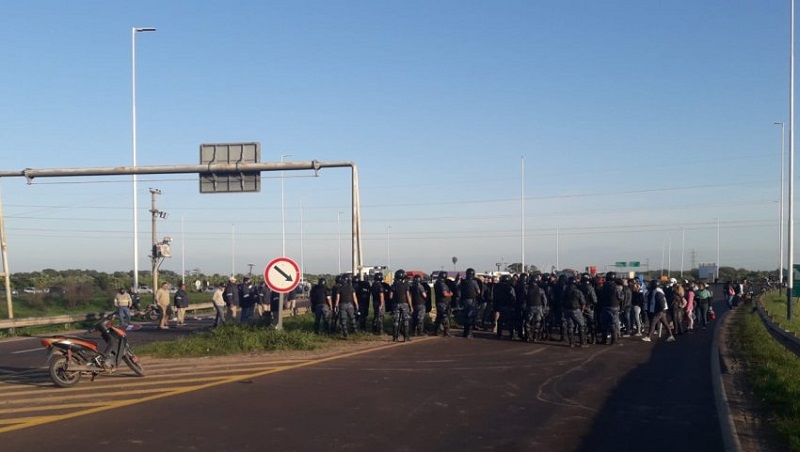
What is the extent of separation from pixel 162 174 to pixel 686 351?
14.5m

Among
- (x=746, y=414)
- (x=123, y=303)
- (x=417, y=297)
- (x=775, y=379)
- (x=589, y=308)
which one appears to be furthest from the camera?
(x=123, y=303)

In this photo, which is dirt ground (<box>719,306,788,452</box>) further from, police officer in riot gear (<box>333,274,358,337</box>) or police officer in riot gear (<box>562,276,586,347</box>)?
police officer in riot gear (<box>333,274,358,337</box>)

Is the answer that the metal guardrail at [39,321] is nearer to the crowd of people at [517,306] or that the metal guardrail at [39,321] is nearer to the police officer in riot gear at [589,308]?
the crowd of people at [517,306]

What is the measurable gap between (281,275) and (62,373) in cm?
657

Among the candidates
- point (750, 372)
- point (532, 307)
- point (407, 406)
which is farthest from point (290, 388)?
point (532, 307)

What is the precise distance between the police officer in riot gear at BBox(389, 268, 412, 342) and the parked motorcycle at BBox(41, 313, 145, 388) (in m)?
8.03

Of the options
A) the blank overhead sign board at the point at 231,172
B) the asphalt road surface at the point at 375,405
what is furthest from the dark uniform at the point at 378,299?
the asphalt road surface at the point at 375,405

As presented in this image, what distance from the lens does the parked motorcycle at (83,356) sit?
41.6 ft

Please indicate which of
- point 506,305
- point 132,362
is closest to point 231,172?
point 506,305

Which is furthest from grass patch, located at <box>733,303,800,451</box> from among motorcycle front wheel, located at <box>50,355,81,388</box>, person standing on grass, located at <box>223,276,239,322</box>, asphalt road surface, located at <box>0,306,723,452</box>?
person standing on grass, located at <box>223,276,239,322</box>

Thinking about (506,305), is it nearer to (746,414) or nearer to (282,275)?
(282,275)

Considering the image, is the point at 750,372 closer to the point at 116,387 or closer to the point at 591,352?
the point at 591,352

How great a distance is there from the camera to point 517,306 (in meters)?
21.5

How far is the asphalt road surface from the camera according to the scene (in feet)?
28.8
